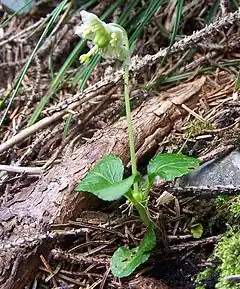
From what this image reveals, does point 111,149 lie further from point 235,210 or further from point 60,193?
point 235,210

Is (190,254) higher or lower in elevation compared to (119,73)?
lower

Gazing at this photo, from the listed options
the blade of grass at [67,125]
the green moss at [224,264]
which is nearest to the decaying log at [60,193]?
the blade of grass at [67,125]

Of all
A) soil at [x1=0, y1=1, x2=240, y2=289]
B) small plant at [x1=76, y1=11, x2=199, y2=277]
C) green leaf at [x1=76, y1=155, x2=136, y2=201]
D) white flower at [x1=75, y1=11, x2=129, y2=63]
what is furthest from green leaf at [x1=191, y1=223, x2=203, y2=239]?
white flower at [x1=75, y1=11, x2=129, y2=63]

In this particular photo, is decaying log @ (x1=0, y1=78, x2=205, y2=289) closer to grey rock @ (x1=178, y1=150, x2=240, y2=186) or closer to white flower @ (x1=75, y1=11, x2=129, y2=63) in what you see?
grey rock @ (x1=178, y1=150, x2=240, y2=186)

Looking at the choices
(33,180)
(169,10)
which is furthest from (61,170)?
(169,10)

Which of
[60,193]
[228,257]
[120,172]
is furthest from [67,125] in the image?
[228,257]

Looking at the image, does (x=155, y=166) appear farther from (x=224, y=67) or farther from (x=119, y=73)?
(x=224, y=67)
